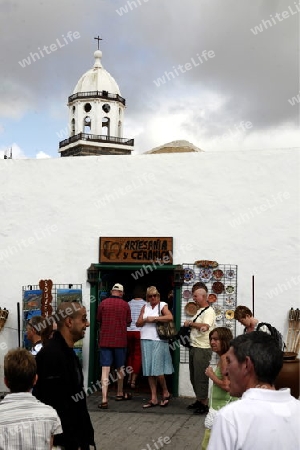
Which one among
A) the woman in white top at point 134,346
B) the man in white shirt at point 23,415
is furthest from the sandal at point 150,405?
the man in white shirt at point 23,415

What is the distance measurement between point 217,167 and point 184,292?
6.46ft

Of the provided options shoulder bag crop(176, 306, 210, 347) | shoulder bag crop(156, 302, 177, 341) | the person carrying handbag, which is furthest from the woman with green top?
shoulder bag crop(156, 302, 177, 341)

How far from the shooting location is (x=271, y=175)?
32.0 ft

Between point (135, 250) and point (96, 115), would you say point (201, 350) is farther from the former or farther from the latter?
point (96, 115)

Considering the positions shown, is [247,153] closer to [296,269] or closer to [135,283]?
[296,269]

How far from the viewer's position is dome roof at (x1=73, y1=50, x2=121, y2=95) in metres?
49.3

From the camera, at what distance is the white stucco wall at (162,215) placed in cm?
960

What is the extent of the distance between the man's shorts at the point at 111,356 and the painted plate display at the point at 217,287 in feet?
5.29

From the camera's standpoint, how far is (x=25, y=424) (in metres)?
3.69

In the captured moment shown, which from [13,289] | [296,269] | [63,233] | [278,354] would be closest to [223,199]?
[296,269]

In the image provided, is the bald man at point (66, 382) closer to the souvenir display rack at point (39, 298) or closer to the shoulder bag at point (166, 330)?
the shoulder bag at point (166, 330)

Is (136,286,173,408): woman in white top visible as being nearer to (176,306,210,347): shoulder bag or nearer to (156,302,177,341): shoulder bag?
(156,302,177,341): shoulder bag

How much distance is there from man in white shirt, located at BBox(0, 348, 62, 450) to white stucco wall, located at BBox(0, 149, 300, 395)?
20.2ft

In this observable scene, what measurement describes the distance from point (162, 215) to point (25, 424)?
21.6ft
